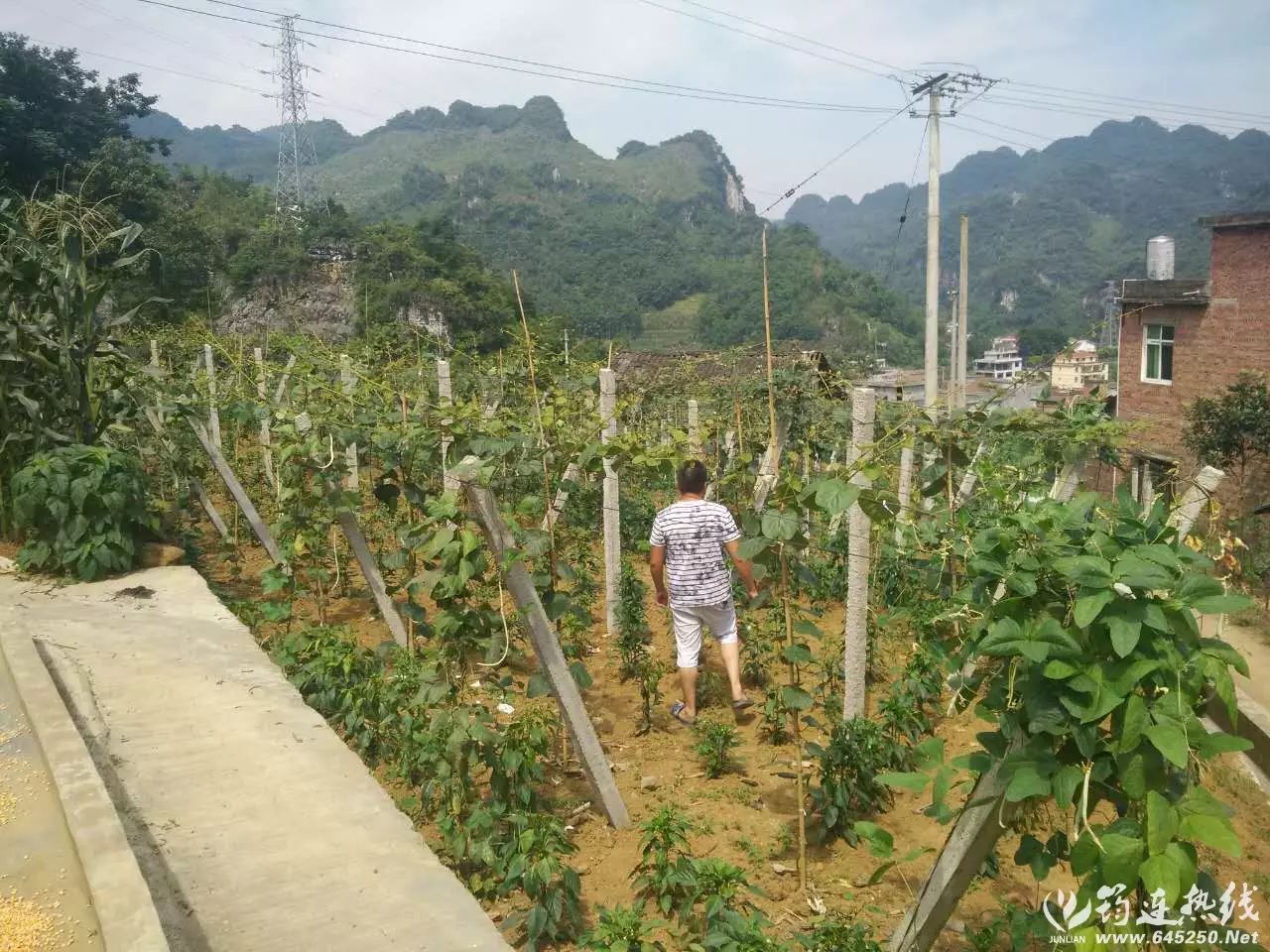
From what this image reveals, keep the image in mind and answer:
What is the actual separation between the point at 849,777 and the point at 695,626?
1.33 m

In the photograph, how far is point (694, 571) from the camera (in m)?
4.78

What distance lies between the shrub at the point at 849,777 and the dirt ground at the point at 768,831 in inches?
3.5

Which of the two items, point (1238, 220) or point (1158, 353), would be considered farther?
point (1158, 353)

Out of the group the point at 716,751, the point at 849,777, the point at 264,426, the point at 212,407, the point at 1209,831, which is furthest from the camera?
the point at 264,426

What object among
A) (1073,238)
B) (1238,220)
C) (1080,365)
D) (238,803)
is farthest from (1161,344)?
(1073,238)

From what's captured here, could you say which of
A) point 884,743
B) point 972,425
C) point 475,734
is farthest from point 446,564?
point 972,425

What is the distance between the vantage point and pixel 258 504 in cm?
902

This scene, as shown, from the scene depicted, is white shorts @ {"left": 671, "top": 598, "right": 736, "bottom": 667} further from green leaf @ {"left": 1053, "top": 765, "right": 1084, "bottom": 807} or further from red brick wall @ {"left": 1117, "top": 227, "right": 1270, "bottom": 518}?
red brick wall @ {"left": 1117, "top": 227, "right": 1270, "bottom": 518}

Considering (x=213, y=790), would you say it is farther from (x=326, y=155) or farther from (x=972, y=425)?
(x=326, y=155)

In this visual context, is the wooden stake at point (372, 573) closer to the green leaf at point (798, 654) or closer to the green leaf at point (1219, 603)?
the green leaf at point (798, 654)

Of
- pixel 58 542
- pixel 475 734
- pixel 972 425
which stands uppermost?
pixel 972 425

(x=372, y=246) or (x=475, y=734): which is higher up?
(x=372, y=246)

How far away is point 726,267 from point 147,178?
6265 cm

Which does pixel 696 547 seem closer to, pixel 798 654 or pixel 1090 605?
pixel 798 654
